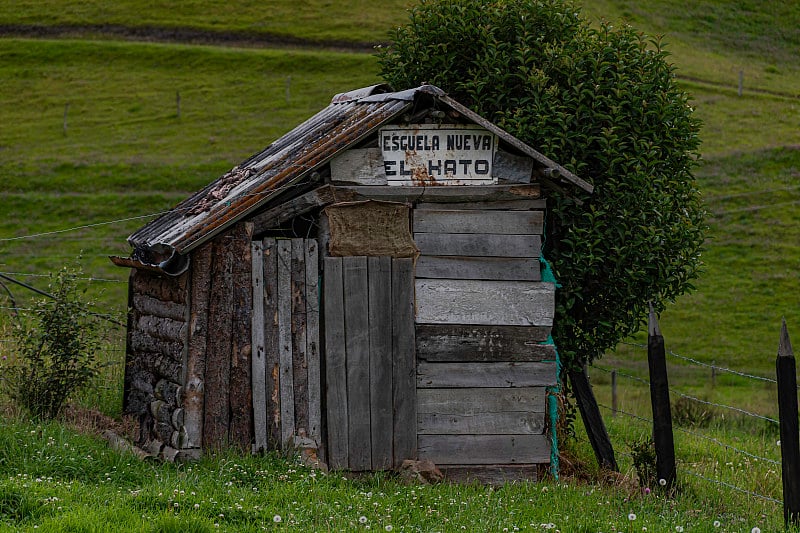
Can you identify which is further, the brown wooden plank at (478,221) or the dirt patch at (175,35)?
the dirt patch at (175,35)

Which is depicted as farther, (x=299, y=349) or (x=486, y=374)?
(x=486, y=374)

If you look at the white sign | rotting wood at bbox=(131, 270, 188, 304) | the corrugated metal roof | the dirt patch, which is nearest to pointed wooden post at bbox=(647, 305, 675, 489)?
the corrugated metal roof

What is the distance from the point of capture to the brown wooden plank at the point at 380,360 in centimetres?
930

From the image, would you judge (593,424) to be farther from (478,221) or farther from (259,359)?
(259,359)

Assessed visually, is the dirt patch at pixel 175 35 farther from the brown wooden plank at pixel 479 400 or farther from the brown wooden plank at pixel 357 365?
the brown wooden plank at pixel 479 400

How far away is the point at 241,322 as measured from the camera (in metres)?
9.17

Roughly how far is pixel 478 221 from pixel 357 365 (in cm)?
184

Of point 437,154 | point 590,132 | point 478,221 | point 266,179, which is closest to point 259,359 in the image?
point 266,179

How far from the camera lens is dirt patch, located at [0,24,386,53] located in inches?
2025

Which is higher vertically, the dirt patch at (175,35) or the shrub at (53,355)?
the dirt patch at (175,35)

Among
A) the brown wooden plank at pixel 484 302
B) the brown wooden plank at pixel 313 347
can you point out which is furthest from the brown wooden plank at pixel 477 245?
the brown wooden plank at pixel 313 347

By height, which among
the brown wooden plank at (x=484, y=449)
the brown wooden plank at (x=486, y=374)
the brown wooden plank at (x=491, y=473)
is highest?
the brown wooden plank at (x=486, y=374)

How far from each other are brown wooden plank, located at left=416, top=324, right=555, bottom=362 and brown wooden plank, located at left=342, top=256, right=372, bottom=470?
0.57 m

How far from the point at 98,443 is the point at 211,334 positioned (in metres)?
1.41
